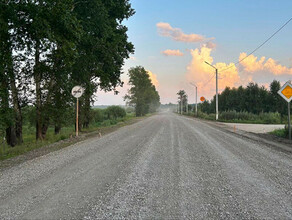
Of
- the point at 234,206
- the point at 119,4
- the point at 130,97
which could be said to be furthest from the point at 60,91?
the point at 130,97

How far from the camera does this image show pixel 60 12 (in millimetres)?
9055

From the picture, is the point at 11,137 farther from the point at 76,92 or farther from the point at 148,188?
the point at 148,188

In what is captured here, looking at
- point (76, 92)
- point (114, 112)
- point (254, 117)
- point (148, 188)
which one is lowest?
point (148, 188)

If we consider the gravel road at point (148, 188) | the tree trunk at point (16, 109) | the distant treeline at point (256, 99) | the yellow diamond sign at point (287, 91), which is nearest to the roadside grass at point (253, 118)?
the yellow diamond sign at point (287, 91)

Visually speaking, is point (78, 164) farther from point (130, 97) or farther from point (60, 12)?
point (130, 97)

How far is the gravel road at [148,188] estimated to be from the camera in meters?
3.11

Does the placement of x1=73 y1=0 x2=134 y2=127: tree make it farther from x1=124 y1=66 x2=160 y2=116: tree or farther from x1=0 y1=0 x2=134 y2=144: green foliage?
x1=124 y1=66 x2=160 y2=116: tree

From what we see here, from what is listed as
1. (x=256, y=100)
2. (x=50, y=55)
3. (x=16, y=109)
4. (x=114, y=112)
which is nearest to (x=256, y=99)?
(x=256, y=100)

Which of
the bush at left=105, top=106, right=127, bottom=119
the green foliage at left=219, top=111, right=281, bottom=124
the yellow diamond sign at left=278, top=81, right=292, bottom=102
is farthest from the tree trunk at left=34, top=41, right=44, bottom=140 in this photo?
the bush at left=105, top=106, right=127, bottom=119

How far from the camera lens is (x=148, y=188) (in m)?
4.06

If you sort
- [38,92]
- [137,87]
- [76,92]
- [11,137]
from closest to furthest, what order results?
[11,137], [38,92], [76,92], [137,87]

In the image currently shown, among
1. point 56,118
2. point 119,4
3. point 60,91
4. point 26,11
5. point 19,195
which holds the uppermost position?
point 119,4

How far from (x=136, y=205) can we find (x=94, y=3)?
12.9 m

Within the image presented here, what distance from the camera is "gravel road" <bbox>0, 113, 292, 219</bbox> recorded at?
311cm
